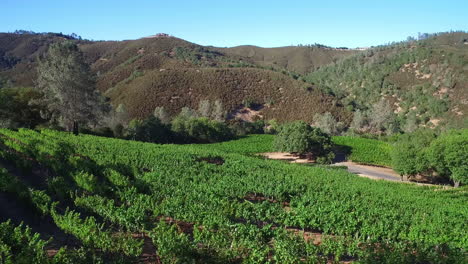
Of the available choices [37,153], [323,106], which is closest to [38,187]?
[37,153]

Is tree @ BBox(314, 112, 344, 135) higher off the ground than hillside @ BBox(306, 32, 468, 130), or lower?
lower

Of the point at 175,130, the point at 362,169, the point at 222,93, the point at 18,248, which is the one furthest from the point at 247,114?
the point at 18,248

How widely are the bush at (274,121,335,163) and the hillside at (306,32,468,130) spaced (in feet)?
172

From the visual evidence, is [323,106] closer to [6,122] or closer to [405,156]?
[405,156]

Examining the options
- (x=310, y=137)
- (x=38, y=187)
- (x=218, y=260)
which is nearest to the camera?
(x=218, y=260)

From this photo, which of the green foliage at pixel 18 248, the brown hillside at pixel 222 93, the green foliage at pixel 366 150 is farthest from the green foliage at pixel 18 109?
the green foliage at pixel 366 150

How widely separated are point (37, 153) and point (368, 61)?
145132mm

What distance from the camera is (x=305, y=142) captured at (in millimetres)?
50844

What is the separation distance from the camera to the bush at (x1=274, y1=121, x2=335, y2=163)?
51000mm

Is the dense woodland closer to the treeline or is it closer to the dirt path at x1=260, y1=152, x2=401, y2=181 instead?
the treeline

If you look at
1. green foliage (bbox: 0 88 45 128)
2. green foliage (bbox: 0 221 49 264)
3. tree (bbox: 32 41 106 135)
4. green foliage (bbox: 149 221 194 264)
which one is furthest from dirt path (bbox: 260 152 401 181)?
green foliage (bbox: 0 221 49 264)

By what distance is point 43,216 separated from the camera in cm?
1486

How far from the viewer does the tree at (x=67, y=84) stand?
132 feet

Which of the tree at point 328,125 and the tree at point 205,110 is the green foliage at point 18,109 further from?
the tree at point 328,125
